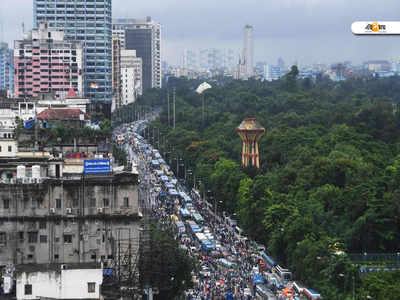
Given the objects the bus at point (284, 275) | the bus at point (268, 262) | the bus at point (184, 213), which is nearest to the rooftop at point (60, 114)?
the bus at point (184, 213)

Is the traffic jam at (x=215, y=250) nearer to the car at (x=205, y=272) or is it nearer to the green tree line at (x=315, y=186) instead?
the car at (x=205, y=272)

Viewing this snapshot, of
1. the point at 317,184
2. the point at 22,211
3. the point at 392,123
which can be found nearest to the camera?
the point at 22,211

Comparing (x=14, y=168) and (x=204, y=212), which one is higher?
(x=14, y=168)

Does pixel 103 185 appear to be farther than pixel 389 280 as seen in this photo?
No

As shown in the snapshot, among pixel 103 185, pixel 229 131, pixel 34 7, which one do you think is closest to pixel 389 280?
pixel 103 185

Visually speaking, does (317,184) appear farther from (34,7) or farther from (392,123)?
(34,7)

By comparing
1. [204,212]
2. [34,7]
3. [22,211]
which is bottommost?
[204,212]
